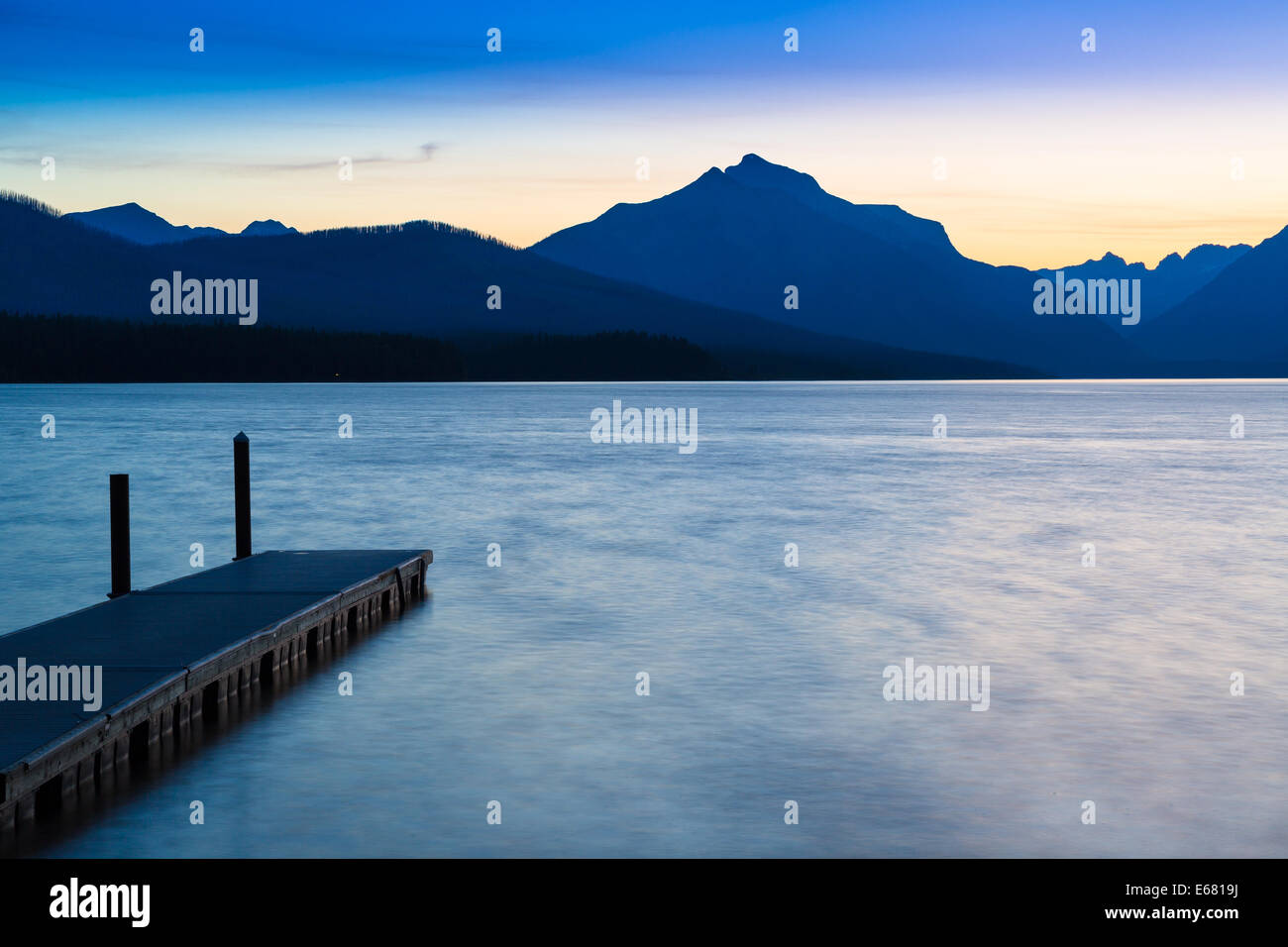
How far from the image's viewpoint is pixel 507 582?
23062 millimetres

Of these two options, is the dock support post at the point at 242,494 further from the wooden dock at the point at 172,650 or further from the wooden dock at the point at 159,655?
the wooden dock at the point at 172,650

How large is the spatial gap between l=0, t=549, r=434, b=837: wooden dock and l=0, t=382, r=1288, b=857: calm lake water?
44cm

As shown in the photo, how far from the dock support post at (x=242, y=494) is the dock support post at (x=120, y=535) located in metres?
3.02

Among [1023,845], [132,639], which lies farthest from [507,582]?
[1023,845]

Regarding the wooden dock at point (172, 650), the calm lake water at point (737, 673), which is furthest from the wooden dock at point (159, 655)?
the calm lake water at point (737, 673)

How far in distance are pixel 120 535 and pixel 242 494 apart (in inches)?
169

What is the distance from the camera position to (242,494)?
22.6 meters

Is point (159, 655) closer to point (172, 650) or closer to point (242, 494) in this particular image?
point (172, 650)

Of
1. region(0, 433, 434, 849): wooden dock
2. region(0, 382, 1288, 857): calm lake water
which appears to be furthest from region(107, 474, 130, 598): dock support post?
region(0, 382, 1288, 857): calm lake water

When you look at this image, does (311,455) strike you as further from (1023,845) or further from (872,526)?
(1023,845)

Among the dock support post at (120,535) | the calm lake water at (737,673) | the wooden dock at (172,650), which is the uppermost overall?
the dock support post at (120,535)

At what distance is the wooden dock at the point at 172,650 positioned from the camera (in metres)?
9.84

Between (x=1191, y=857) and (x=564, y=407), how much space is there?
128 metres

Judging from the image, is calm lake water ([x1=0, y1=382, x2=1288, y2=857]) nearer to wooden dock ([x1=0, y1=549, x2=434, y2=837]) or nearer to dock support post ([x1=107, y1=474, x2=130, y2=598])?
wooden dock ([x1=0, y1=549, x2=434, y2=837])
